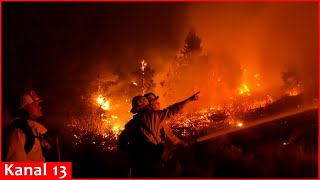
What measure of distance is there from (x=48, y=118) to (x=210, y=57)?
4256 mm

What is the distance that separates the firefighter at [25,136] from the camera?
7.42 meters

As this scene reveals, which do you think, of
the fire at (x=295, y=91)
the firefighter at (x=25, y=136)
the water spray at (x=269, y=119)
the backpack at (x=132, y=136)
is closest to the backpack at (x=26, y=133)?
Result: the firefighter at (x=25, y=136)

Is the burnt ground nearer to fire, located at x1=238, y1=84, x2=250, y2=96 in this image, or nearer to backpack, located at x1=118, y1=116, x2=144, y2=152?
backpack, located at x1=118, y1=116, x2=144, y2=152

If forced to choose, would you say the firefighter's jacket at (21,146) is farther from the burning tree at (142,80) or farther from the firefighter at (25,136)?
the burning tree at (142,80)

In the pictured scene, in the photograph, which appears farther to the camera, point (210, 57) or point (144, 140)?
point (210, 57)

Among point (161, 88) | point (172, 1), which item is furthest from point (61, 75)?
point (172, 1)

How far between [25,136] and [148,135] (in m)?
2.40

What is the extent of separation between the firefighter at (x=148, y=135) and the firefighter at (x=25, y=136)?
179 centimetres

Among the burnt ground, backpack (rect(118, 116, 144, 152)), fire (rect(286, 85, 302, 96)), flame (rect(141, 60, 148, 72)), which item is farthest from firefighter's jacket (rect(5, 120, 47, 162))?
fire (rect(286, 85, 302, 96))

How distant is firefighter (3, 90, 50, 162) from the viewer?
7.42 meters

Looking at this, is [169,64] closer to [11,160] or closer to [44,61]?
[44,61]

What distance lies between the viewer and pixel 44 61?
991cm

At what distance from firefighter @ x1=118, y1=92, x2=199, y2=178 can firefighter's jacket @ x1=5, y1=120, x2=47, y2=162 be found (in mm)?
1776

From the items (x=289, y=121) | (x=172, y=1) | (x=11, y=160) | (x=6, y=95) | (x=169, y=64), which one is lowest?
(x=11, y=160)
